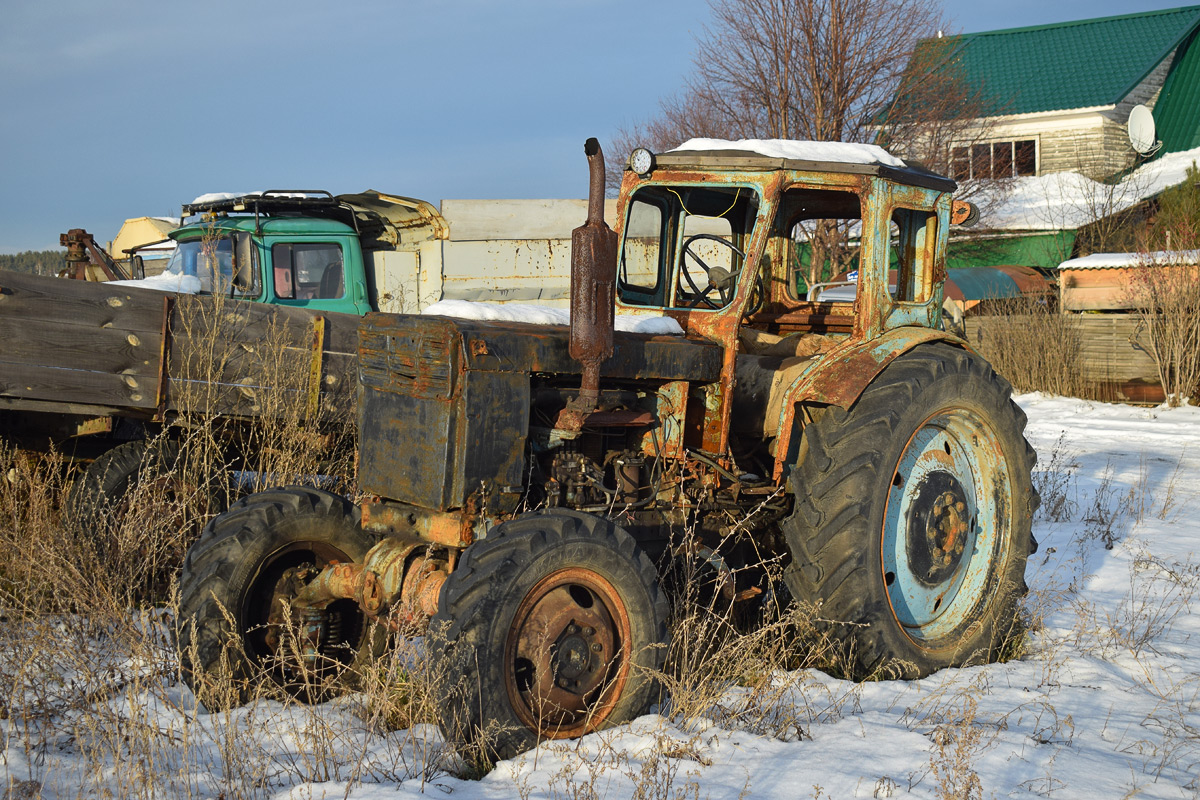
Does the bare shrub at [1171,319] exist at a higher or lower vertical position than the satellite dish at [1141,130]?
lower

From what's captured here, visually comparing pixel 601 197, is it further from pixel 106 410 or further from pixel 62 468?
pixel 62 468

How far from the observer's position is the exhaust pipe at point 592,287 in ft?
11.1

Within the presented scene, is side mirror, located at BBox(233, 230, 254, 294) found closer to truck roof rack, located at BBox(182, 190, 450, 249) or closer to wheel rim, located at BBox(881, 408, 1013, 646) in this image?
truck roof rack, located at BBox(182, 190, 450, 249)

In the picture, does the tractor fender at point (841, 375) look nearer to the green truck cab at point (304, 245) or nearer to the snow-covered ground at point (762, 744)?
the snow-covered ground at point (762, 744)

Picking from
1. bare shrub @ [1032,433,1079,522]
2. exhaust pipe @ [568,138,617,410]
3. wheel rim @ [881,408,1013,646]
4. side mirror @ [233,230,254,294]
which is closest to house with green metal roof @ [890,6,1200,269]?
bare shrub @ [1032,433,1079,522]

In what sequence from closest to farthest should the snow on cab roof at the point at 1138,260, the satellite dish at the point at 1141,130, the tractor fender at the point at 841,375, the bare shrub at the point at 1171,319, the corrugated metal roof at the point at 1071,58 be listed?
the tractor fender at the point at 841,375, the bare shrub at the point at 1171,319, the snow on cab roof at the point at 1138,260, the satellite dish at the point at 1141,130, the corrugated metal roof at the point at 1071,58

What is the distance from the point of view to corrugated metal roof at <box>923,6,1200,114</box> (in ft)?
79.6

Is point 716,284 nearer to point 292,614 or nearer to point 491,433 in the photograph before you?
point 491,433

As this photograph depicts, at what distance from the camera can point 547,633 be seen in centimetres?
340

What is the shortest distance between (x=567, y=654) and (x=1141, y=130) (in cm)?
2557

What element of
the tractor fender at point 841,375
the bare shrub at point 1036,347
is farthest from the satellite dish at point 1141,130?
the tractor fender at point 841,375

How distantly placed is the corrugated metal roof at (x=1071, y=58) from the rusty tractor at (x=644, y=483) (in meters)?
20.5

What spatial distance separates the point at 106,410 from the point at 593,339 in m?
3.76

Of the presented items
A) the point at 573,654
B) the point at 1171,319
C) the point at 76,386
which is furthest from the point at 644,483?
the point at 1171,319
